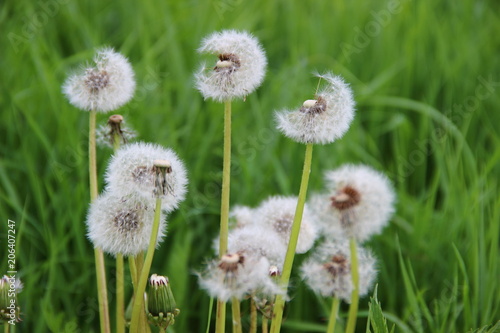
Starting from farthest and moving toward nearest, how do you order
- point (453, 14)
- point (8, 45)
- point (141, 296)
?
point (453, 14), point (8, 45), point (141, 296)

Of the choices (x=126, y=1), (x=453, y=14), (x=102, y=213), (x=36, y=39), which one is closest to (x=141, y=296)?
(x=102, y=213)

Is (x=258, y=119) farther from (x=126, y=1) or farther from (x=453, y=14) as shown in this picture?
(x=453, y=14)

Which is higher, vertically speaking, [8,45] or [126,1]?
[126,1]

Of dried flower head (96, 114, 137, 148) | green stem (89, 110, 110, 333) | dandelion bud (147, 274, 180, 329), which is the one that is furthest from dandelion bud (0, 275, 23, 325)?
dried flower head (96, 114, 137, 148)

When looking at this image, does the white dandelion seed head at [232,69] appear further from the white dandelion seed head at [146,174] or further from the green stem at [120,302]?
the green stem at [120,302]

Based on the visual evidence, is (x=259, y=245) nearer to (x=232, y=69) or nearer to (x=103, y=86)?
(x=232, y=69)

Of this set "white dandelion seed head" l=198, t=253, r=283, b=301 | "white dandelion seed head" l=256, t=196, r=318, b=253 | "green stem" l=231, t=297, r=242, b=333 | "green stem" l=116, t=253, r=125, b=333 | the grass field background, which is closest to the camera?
"white dandelion seed head" l=198, t=253, r=283, b=301

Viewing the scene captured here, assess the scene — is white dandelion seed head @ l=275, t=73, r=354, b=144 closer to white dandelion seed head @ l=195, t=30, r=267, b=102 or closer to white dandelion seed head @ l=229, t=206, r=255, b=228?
white dandelion seed head @ l=195, t=30, r=267, b=102
